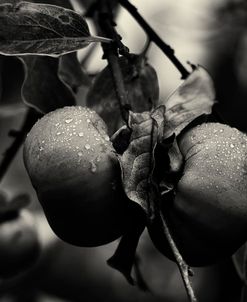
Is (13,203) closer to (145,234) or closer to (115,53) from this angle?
(115,53)

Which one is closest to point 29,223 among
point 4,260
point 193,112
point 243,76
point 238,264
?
point 4,260

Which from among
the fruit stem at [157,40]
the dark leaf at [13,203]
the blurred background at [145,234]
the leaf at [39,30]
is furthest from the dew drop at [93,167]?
the blurred background at [145,234]

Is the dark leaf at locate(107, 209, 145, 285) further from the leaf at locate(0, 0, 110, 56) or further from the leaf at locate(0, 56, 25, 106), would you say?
the leaf at locate(0, 56, 25, 106)

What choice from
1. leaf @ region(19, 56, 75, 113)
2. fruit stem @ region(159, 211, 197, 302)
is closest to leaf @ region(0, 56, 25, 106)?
leaf @ region(19, 56, 75, 113)

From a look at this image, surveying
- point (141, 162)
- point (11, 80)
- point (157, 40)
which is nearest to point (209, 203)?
point (141, 162)

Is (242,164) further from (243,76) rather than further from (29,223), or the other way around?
(243,76)
